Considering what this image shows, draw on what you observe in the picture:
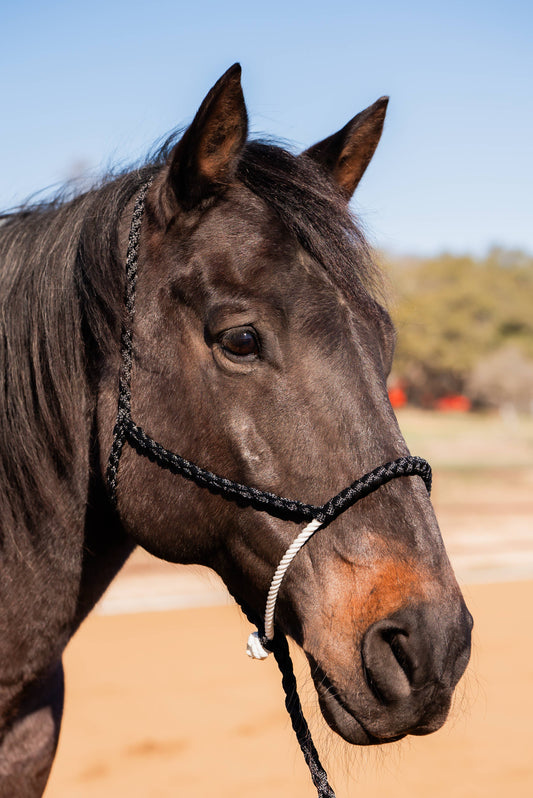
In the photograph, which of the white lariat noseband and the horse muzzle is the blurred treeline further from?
the horse muzzle

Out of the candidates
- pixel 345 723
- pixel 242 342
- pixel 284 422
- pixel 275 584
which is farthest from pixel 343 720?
pixel 242 342

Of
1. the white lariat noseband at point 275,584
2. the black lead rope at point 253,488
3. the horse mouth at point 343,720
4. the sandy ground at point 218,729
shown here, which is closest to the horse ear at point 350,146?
the black lead rope at point 253,488

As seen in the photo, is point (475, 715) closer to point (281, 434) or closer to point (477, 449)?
point (281, 434)

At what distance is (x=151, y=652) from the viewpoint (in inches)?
234

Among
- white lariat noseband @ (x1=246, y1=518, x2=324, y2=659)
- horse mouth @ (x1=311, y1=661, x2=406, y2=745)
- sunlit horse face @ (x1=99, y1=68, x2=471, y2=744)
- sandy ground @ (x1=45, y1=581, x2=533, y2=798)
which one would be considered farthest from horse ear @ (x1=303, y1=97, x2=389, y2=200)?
sandy ground @ (x1=45, y1=581, x2=533, y2=798)

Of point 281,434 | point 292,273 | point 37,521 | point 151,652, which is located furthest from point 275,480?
point 151,652

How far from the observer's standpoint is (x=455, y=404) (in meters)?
37.3

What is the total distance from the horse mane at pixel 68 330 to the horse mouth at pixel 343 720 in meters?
0.76

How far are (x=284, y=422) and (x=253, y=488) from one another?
0.17m

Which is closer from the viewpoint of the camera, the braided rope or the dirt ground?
the braided rope

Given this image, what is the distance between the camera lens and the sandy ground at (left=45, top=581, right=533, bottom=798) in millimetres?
4203

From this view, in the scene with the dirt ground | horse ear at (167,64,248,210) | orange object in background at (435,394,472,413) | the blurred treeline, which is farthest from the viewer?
orange object in background at (435,394,472,413)

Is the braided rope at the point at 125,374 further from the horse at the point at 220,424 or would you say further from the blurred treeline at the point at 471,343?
the blurred treeline at the point at 471,343

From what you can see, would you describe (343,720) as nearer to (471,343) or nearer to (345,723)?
(345,723)
